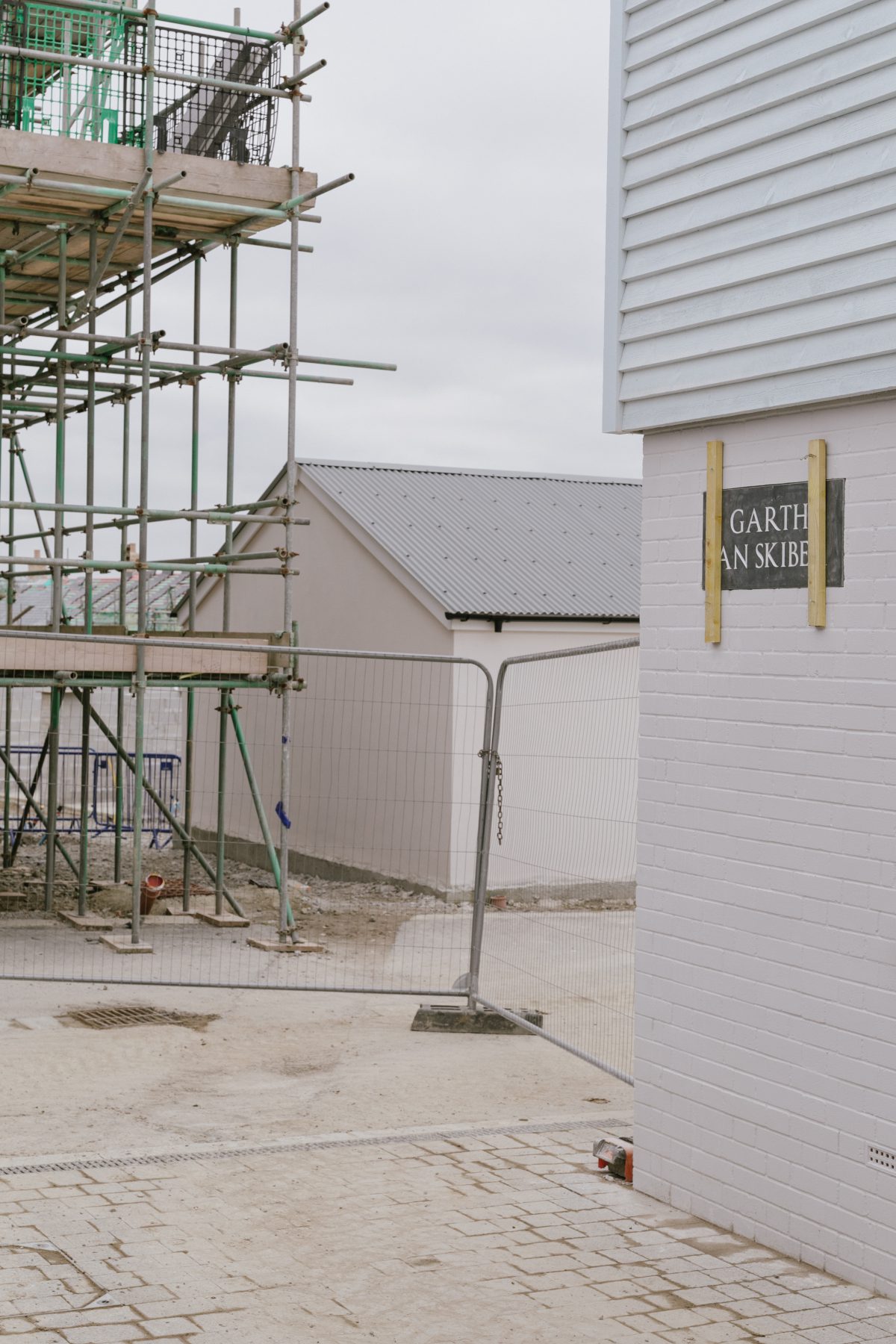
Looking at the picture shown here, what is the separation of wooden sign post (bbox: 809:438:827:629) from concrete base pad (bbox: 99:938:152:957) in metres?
7.94

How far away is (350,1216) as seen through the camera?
6359 millimetres

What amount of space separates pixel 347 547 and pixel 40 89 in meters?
6.88

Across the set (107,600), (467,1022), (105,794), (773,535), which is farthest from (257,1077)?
(107,600)

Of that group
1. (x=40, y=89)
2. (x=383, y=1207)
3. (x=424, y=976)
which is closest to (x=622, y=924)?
(x=424, y=976)

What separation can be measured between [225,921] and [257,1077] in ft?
17.5

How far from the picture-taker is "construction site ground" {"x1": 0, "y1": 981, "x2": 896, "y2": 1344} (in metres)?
5.34

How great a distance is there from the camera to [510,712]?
59.1ft

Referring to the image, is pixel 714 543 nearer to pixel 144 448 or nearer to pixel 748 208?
pixel 748 208

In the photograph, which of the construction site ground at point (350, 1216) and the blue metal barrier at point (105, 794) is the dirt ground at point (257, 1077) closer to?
the construction site ground at point (350, 1216)

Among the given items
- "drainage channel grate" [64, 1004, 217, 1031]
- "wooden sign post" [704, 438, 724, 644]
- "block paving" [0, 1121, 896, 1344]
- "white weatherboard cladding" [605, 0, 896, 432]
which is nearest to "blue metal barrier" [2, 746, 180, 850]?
"drainage channel grate" [64, 1004, 217, 1031]

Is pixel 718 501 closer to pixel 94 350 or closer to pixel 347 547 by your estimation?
pixel 94 350

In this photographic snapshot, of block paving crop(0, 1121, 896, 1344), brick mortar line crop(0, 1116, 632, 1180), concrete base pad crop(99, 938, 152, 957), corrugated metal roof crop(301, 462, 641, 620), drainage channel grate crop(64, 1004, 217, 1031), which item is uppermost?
corrugated metal roof crop(301, 462, 641, 620)

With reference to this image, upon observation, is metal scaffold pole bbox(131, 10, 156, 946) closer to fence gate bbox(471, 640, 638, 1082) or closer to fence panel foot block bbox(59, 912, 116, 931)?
fence panel foot block bbox(59, 912, 116, 931)

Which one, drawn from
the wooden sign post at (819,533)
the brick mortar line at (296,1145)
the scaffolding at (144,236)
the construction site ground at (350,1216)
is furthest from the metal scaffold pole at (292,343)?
the wooden sign post at (819,533)
